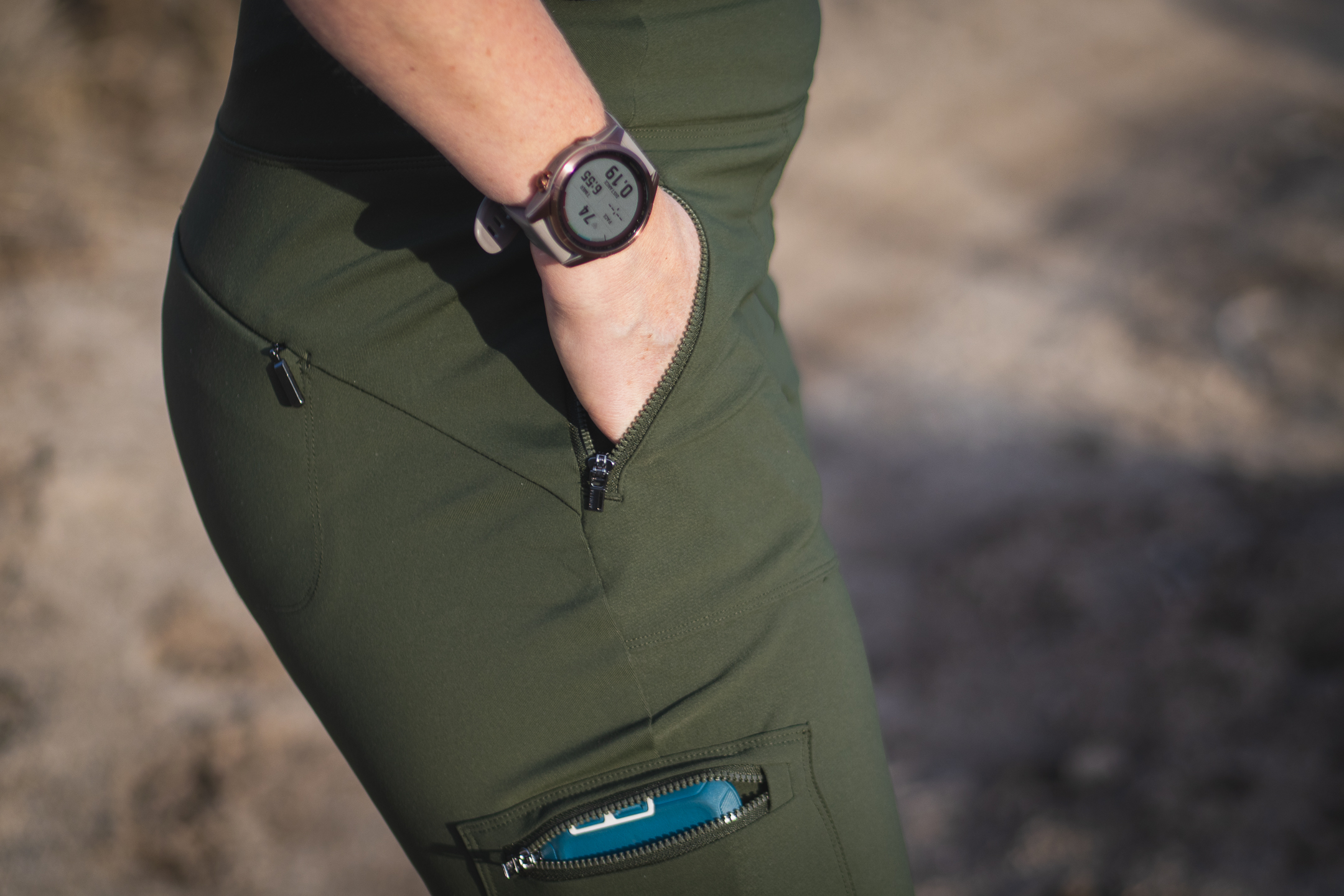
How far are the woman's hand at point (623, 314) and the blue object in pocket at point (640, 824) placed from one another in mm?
346

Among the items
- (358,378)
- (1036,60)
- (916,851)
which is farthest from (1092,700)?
(1036,60)

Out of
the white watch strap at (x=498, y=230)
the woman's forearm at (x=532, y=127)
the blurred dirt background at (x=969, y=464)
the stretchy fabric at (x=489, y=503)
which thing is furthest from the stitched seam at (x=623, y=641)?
the blurred dirt background at (x=969, y=464)

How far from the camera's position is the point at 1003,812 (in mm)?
2414

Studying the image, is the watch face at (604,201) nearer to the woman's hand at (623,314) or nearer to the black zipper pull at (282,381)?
the woman's hand at (623,314)

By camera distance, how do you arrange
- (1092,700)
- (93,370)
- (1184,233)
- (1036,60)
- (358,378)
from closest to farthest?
(358,378) → (1092,700) → (93,370) → (1184,233) → (1036,60)

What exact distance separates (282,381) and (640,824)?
0.53 metres

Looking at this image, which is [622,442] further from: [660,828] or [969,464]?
[969,464]

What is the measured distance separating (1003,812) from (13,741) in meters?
2.79

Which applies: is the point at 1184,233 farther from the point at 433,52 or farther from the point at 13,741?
the point at 13,741

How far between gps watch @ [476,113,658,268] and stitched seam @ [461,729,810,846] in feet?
1.52

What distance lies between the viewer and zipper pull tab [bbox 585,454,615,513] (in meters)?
0.83

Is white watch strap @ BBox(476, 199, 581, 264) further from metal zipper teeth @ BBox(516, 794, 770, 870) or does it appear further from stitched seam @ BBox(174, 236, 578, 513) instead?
metal zipper teeth @ BBox(516, 794, 770, 870)

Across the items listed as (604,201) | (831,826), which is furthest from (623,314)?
(831,826)

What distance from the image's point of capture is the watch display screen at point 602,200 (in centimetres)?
73
